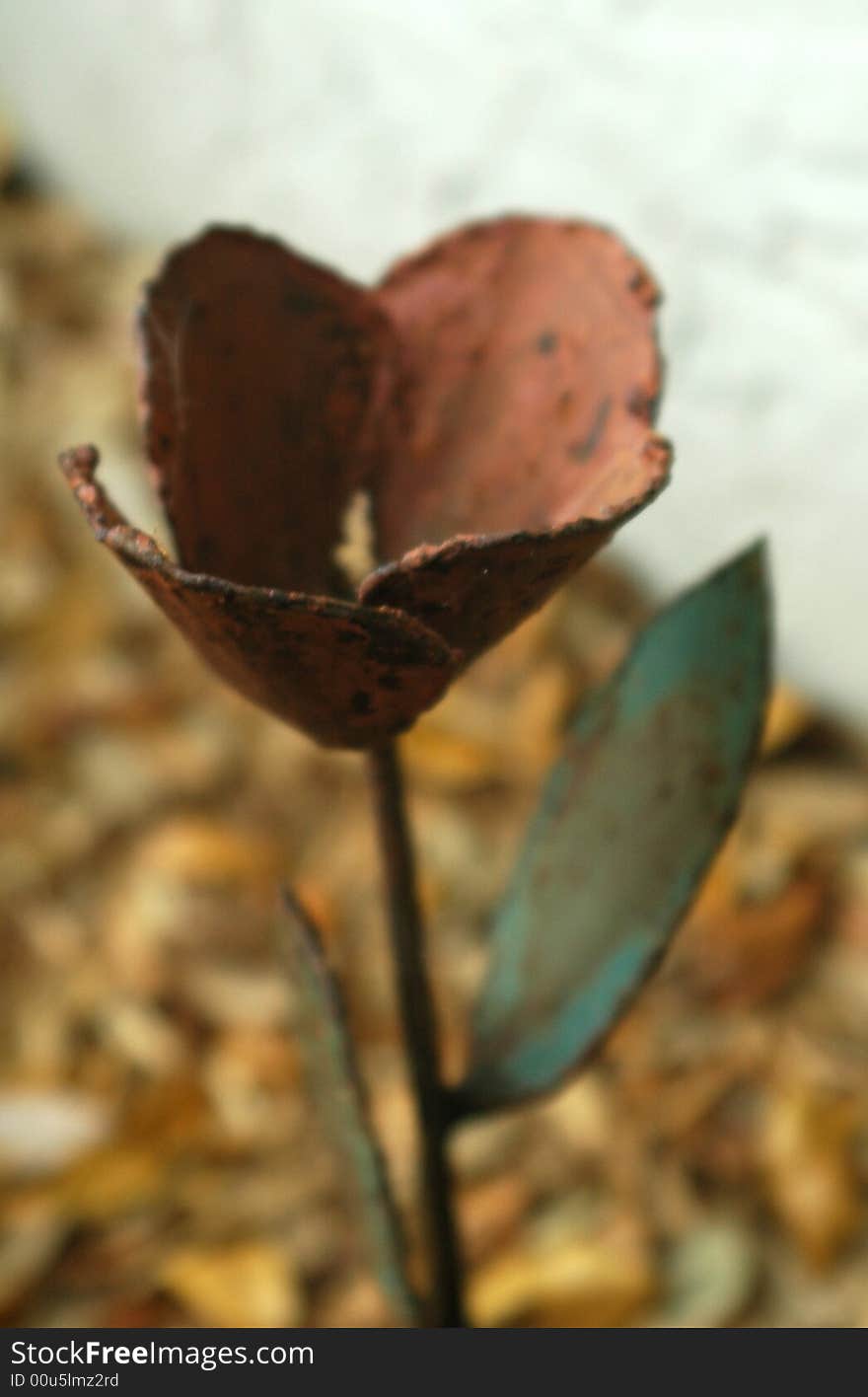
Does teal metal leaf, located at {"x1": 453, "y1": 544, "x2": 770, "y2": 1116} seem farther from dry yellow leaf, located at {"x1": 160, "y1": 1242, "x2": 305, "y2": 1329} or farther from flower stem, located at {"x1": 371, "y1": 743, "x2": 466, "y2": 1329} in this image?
dry yellow leaf, located at {"x1": 160, "y1": 1242, "x2": 305, "y2": 1329}

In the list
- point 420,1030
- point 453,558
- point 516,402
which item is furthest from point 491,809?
point 453,558

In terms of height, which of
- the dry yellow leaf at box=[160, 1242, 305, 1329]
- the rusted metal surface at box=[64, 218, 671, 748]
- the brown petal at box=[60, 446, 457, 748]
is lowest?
the dry yellow leaf at box=[160, 1242, 305, 1329]

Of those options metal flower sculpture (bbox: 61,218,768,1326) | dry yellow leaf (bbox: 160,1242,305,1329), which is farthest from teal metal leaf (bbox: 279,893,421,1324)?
dry yellow leaf (bbox: 160,1242,305,1329)

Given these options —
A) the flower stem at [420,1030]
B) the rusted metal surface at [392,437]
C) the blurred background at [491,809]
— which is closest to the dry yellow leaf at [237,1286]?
the blurred background at [491,809]

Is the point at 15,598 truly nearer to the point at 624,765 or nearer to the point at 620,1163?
the point at 620,1163

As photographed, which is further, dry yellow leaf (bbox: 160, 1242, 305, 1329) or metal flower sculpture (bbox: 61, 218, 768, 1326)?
dry yellow leaf (bbox: 160, 1242, 305, 1329)
